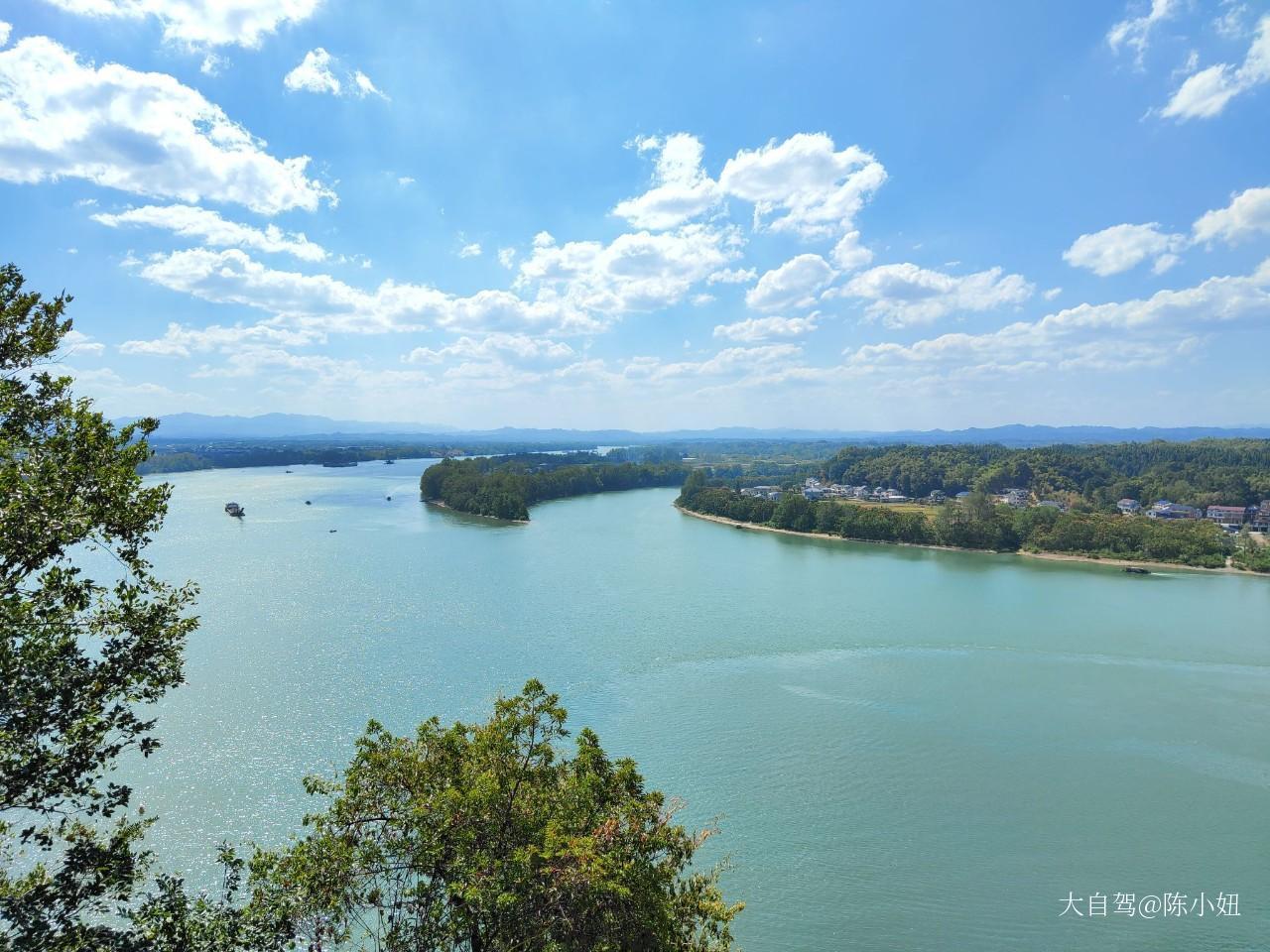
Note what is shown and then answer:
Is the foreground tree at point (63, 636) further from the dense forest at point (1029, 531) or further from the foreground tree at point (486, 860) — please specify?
the dense forest at point (1029, 531)

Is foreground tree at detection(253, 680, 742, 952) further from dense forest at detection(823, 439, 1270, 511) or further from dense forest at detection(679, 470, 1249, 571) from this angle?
dense forest at detection(823, 439, 1270, 511)

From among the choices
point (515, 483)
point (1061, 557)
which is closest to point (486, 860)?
point (1061, 557)

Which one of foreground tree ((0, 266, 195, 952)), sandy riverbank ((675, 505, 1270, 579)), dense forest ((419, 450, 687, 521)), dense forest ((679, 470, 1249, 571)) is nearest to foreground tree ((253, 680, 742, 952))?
foreground tree ((0, 266, 195, 952))

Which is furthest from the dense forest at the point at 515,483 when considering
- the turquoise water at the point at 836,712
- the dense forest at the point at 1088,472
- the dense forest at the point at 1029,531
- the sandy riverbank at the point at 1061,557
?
the dense forest at the point at 1088,472

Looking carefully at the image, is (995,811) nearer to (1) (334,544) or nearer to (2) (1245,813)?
(2) (1245,813)

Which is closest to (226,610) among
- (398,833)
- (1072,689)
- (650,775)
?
(650,775)
